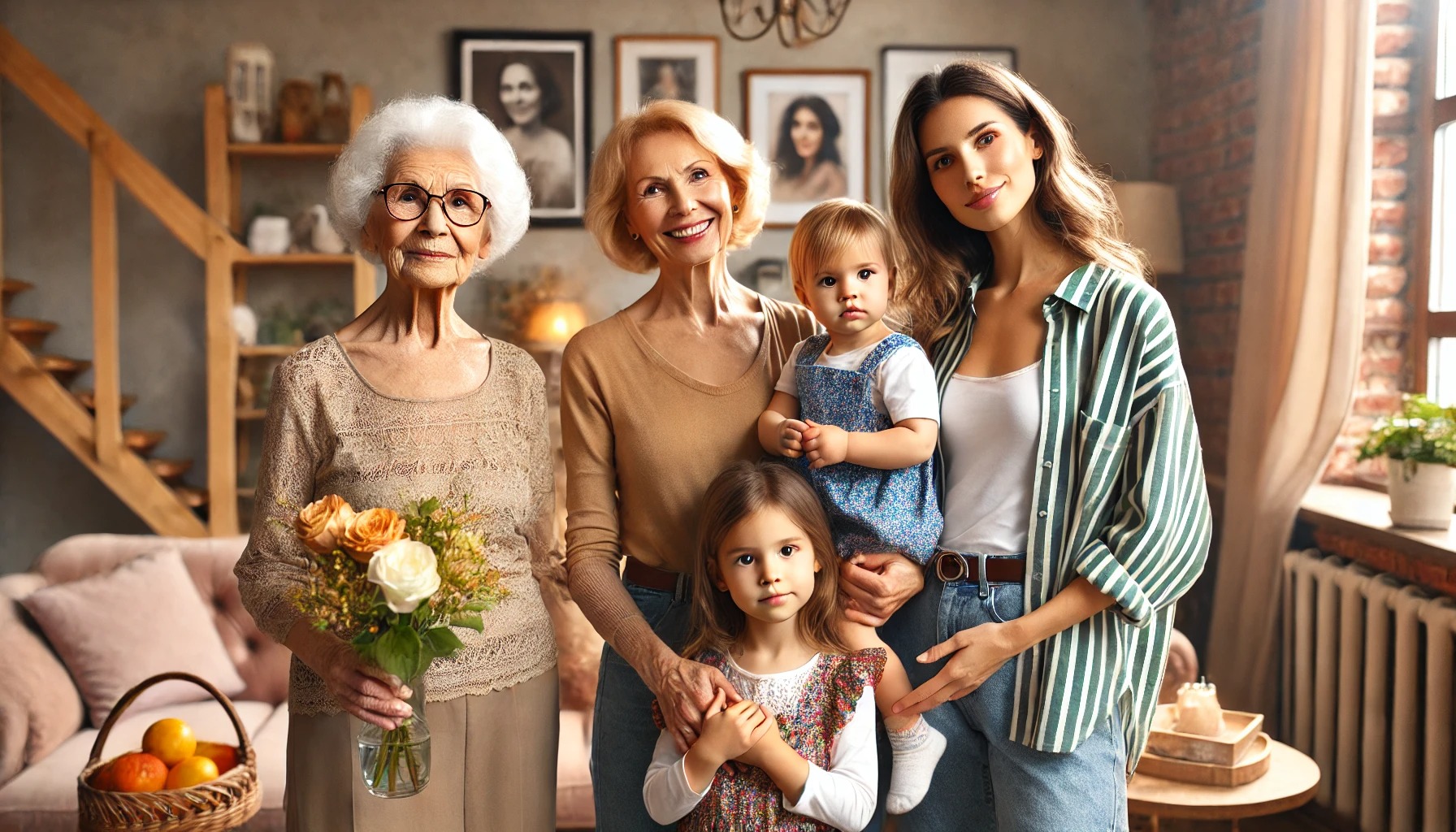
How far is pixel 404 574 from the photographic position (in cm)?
136

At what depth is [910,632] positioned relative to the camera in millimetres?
1753

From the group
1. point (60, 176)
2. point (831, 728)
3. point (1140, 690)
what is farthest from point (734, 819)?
point (60, 176)

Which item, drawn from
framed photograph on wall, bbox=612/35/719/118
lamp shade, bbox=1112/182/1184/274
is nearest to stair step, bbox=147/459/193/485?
framed photograph on wall, bbox=612/35/719/118

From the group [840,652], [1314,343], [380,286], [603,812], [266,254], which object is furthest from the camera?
[380,286]

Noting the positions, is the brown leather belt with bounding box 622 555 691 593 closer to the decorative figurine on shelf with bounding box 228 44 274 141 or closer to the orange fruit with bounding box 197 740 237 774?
the orange fruit with bounding box 197 740 237 774

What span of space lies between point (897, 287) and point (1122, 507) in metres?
0.49

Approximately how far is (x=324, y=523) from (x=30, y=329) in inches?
190

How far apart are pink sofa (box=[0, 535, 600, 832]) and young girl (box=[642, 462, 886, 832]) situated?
137 centimetres

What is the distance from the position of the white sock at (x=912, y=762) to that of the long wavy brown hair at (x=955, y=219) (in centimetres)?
58

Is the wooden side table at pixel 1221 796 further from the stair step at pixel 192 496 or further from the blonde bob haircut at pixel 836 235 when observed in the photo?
the stair step at pixel 192 496

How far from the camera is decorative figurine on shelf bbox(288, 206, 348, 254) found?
5438mm

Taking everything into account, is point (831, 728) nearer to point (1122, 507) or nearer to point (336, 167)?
point (1122, 507)

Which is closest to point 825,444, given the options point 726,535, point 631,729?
point 726,535

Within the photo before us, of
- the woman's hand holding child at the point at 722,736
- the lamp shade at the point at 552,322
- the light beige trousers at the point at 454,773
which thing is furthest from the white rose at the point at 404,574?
the lamp shade at the point at 552,322
